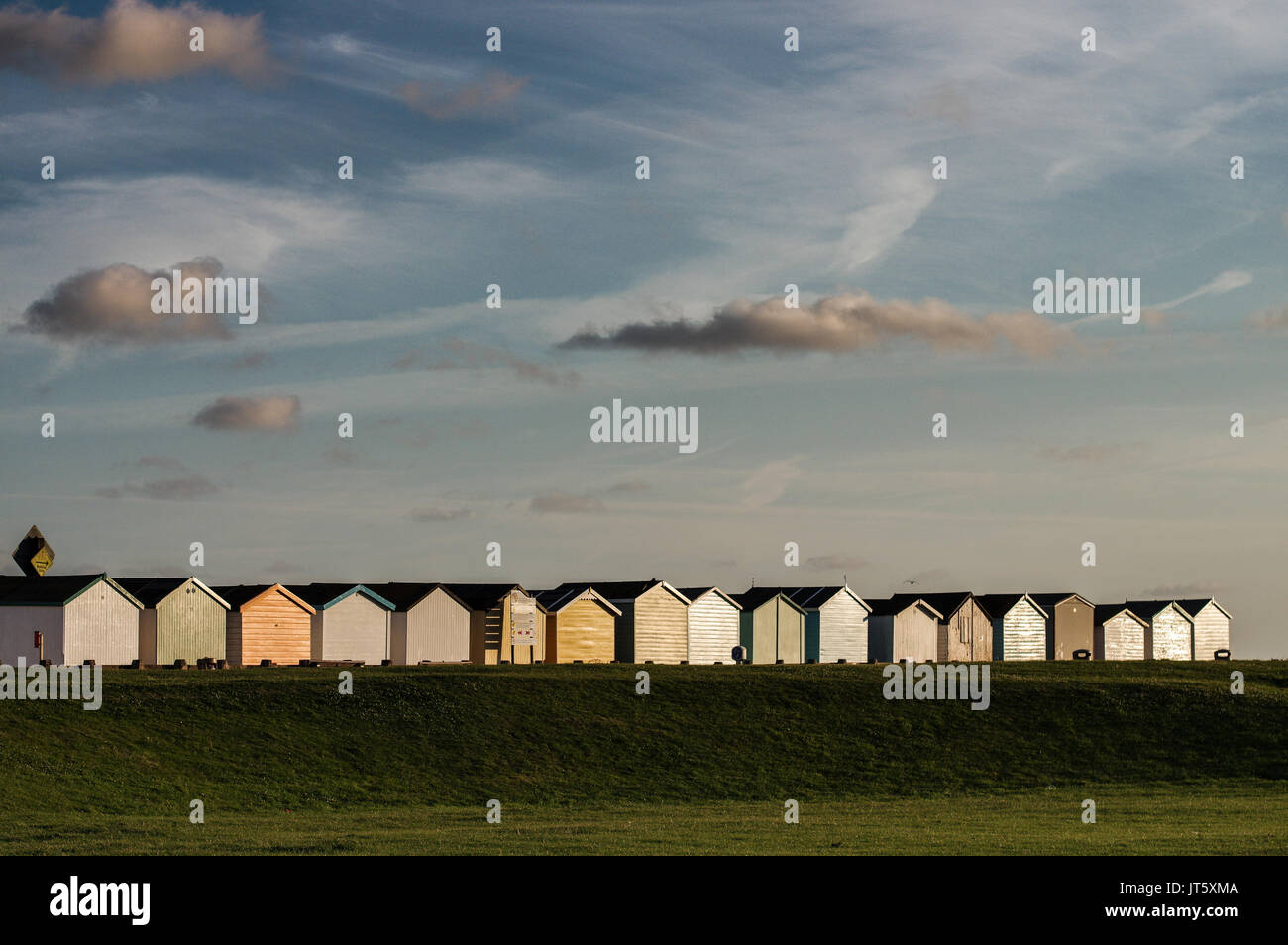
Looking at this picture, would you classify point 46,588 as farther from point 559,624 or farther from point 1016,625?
point 1016,625

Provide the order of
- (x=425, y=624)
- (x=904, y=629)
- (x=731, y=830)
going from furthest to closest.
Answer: (x=904, y=629), (x=425, y=624), (x=731, y=830)

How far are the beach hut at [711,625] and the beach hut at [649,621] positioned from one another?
25.6 inches

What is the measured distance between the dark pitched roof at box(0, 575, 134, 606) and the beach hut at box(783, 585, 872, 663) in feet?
149

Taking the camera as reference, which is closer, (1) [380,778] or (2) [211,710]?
(1) [380,778]

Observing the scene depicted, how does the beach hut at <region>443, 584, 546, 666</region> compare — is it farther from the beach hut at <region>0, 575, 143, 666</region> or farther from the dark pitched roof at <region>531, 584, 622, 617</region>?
the beach hut at <region>0, 575, 143, 666</region>

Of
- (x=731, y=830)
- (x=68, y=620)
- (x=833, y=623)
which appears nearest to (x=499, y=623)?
(x=68, y=620)

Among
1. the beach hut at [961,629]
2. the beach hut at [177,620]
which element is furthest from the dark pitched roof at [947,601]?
the beach hut at [177,620]

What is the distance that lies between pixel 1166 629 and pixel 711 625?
1710 inches

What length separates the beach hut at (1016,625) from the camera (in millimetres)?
104188

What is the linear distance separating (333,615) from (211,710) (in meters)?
27.5

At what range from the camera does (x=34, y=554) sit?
77.0 meters
